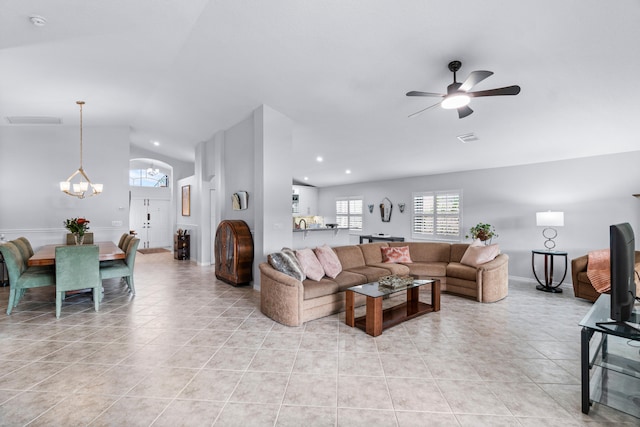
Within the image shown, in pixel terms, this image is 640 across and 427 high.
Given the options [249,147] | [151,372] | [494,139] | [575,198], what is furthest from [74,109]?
[575,198]

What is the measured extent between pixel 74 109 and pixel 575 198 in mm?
8825

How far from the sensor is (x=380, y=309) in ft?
10.1

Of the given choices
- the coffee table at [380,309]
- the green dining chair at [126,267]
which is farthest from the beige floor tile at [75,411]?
the green dining chair at [126,267]

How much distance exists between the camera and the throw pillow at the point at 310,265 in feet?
12.6

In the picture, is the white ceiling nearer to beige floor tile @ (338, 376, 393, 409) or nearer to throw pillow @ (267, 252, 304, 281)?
throw pillow @ (267, 252, 304, 281)

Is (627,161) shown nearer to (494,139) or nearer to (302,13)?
(494,139)

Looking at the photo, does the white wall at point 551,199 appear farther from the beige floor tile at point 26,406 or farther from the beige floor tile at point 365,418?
the beige floor tile at point 26,406

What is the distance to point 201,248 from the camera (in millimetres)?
7316

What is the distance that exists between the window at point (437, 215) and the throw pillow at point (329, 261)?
385cm

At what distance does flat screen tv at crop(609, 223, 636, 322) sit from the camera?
1.65 metres

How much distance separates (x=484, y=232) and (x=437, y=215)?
64.5 inches

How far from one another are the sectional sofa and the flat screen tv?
8.40 ft

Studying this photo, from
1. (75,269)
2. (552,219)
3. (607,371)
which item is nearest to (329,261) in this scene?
(607,371)

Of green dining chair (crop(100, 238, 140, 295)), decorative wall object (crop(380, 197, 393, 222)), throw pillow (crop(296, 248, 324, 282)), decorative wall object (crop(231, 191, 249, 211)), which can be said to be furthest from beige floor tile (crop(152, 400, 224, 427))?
decorative wall object (crop(380, 197, 393, 222))
